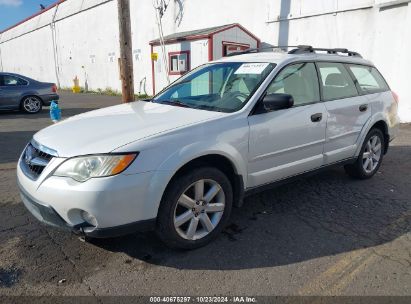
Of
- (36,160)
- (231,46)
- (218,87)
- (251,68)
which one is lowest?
(36,160)

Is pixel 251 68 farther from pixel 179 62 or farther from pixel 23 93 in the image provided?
pixel 179 62

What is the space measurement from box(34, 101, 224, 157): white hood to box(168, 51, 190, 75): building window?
1031 centimetres

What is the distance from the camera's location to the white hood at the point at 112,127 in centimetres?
271

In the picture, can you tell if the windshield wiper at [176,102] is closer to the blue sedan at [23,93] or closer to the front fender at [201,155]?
the front fender at [201,155]

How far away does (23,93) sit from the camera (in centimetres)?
1162

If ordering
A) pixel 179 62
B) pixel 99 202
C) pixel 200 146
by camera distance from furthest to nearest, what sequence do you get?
pixel 179 62 < pixel 200 146 < pixel 99 202

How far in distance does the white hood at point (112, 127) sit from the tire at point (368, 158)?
8.17 feet

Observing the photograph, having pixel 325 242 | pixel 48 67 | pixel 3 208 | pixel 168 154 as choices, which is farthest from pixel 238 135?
pixel 48 67

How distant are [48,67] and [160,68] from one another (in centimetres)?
1908

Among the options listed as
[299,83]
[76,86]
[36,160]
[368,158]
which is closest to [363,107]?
[368,158]

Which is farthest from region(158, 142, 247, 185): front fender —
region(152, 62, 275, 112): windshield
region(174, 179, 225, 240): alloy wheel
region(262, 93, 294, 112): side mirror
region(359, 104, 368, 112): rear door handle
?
region(359, 104, 368, 112): rear door handle

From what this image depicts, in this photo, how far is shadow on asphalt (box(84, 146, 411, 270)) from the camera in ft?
9.96

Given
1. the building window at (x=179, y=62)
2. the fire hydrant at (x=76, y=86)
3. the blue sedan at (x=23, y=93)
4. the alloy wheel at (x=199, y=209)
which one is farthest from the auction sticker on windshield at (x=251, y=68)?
the fire hydrant at (x=76, y=86)

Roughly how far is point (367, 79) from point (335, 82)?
763mm
